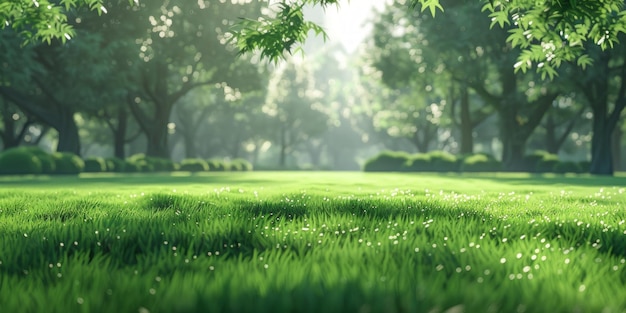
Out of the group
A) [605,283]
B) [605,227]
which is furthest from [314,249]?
[605,227]

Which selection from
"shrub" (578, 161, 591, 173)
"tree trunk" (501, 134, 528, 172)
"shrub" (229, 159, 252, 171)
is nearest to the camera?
"shrub" (578, 161, 591, 173)

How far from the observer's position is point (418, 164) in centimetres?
4506

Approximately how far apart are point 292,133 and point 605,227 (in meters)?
81.2

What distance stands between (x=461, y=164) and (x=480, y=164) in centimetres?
196

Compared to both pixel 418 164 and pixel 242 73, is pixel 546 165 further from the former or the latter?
pixel 242 73

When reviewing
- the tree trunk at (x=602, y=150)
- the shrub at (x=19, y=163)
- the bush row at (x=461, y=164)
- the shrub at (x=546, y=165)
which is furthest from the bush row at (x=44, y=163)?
the tree trunk at (x=602, y=150)

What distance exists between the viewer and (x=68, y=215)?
22.4 feet

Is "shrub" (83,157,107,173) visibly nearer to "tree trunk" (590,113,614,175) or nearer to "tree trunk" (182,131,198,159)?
"tree trunk" (182,131,198,159)

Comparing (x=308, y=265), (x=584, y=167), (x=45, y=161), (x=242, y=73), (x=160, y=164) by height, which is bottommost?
(x=308, y=265)

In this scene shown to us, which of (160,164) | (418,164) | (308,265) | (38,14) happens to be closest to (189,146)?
(160,164)

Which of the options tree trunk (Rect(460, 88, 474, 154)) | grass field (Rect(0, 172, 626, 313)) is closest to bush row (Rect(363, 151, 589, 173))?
tree trunk (Rect(460, 88, 474, 154))

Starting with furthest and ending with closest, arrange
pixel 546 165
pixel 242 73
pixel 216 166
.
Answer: pixel 216 166 → pixel 242 73 → pixel 546 165

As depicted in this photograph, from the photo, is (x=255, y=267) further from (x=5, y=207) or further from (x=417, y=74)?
(x=417, y=74)

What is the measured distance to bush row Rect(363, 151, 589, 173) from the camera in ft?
128
